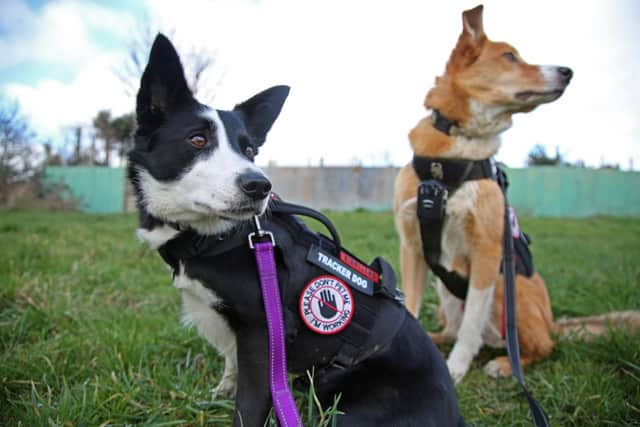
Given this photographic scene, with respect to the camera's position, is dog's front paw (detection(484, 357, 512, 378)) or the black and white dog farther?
dog's front paw (detection(484, 357, 512, 378))

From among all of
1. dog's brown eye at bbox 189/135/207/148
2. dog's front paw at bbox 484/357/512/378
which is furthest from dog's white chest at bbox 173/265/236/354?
dog's front paw at bbox 484/357/512/378

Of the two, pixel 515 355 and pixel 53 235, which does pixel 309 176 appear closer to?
pixel 53 235

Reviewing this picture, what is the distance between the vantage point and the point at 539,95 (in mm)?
2680

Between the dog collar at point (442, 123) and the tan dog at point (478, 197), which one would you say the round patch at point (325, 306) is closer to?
the tan dog at point (478, 197)

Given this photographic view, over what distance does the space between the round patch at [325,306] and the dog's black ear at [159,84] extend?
3.08 feet

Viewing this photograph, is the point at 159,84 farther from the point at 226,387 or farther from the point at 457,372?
the point at 457,372

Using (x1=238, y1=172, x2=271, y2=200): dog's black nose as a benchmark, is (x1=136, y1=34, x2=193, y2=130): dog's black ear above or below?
above

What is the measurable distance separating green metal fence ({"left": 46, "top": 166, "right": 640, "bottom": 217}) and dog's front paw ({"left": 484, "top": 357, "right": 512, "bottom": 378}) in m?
13.9

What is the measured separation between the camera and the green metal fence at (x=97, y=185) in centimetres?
1714

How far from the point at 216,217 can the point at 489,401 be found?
1.70 m

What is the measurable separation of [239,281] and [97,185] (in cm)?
1841

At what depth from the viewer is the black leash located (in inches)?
66.2

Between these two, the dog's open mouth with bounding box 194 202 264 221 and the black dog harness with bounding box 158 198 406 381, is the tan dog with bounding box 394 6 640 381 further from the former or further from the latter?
the dog's open mouth with bounding box 194 202 264 221

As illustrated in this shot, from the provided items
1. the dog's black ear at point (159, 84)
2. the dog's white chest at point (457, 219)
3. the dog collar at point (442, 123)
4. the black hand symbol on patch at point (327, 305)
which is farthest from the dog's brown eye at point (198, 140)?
the dog collar at point (442, 123)
